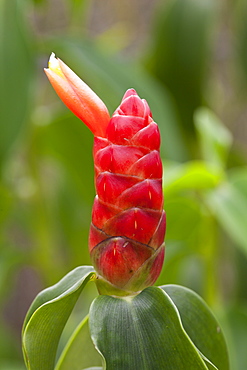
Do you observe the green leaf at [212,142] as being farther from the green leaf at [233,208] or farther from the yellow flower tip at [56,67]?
the yellow flower tip at [56,67]

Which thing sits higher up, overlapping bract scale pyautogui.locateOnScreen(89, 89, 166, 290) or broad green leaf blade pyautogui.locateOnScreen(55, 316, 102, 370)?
overlapping bract scale pyautogui.locateOnScreen(89, 89, 166, 290)

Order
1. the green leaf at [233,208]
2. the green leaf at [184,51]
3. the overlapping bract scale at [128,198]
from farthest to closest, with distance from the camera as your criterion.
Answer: the green leaf at [184,51] < the green leaf at [233,208] < the overlapping bract scale at [128,198]

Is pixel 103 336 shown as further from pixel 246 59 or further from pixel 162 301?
pixel 246 59

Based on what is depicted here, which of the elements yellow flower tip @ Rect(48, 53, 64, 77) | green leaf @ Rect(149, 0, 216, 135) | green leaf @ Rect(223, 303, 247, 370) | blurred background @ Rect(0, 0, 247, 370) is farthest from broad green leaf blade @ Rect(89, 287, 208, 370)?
green leaf @ Rect(149, 0, 216, 135)

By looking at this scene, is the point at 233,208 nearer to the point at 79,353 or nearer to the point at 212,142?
the point at 212,142

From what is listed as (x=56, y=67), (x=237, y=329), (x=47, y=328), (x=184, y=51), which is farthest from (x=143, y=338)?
(x=184, y=51)

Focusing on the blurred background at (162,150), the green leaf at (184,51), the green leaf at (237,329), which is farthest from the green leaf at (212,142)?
the green leaf at (184,51)

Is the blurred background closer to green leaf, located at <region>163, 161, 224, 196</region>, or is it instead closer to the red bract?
green leaf, located at <region>163, 161, 224, 196</region>
